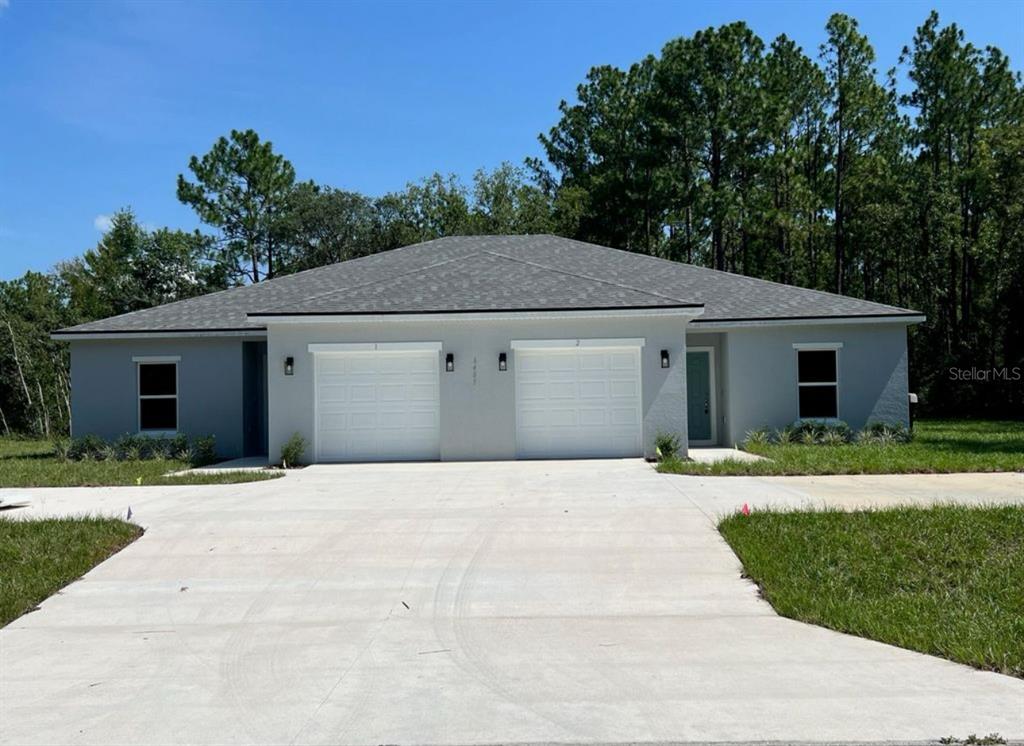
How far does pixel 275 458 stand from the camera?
50.3ft

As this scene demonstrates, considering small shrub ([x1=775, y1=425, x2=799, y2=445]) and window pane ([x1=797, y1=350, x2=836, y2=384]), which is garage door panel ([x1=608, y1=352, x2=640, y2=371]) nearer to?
small shrub ([x1=775, y1=425, x2=799, y2=445])

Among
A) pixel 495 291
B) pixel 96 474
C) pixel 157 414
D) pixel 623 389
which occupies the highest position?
pixel 495 291

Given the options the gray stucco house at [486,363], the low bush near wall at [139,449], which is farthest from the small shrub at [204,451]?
the gray stucco house at [486,363]

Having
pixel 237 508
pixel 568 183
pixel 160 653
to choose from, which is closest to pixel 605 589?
pixel 160 653

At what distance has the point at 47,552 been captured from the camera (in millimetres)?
8227

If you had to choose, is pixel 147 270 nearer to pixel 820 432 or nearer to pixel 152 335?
pixel 152 335

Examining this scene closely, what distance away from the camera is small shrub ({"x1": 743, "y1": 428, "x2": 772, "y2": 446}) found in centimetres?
1788

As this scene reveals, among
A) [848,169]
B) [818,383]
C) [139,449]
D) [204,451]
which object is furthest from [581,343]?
[848,169]

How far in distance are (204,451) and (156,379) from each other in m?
2.67

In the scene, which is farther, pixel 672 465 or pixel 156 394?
pixel 156 394

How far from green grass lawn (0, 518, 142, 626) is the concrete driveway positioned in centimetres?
23

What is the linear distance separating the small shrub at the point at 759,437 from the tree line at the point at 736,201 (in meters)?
15.1

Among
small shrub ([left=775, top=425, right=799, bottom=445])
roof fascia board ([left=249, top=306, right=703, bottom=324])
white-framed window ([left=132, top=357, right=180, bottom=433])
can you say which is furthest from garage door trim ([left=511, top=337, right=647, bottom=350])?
white-framed window ([left=132, top=357, right=180, bottom=433])

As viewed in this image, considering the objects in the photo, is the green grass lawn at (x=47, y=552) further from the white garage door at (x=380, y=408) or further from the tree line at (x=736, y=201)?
the tree line at (x=736, y=201)
